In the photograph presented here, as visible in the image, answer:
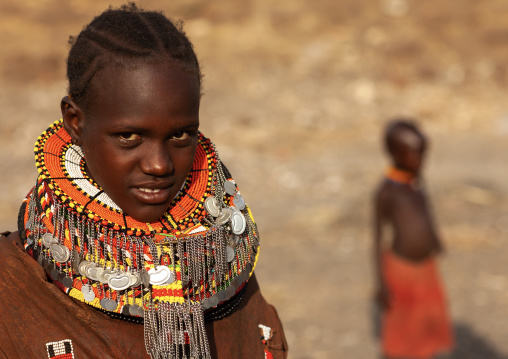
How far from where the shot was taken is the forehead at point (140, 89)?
1.46 metres

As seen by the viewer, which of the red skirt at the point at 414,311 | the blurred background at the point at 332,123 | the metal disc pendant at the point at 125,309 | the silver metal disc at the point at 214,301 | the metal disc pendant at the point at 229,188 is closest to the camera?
the metal disc pendant at the point at 125,309

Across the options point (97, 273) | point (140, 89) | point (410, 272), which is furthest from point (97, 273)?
point (410, 272)

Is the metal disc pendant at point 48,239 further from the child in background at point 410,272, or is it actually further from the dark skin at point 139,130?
the child in background at point 410,272

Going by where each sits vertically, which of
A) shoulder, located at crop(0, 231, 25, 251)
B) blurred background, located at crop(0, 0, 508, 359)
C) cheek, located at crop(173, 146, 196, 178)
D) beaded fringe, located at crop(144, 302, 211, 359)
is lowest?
beaded fringe, located at crop(144, 302, 211, 359)

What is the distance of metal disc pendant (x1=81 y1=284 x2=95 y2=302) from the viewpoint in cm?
153

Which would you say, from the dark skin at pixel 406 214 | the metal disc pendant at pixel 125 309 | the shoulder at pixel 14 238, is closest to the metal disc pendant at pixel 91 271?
the metal disc pendant at pixel 125 309

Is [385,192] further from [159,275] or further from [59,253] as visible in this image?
[59,253]

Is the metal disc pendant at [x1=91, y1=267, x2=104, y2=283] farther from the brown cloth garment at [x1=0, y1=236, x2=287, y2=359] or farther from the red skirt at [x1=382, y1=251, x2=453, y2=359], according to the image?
the red skirt at [x1=382, y1=251, x2=453, y2=359]

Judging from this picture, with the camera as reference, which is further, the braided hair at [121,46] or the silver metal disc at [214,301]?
the silver metal disc at [214,301]

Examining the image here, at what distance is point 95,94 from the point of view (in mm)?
1495

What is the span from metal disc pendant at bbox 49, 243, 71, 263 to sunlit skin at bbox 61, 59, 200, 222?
0.16 meters

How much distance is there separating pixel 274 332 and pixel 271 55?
1560 cm

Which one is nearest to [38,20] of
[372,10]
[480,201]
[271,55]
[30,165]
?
[271,55]

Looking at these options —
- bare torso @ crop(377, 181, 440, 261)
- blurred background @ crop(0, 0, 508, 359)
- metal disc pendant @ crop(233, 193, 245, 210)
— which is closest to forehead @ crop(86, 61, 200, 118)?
metal disc pendant @ crop(233, 193, 245, 210)
